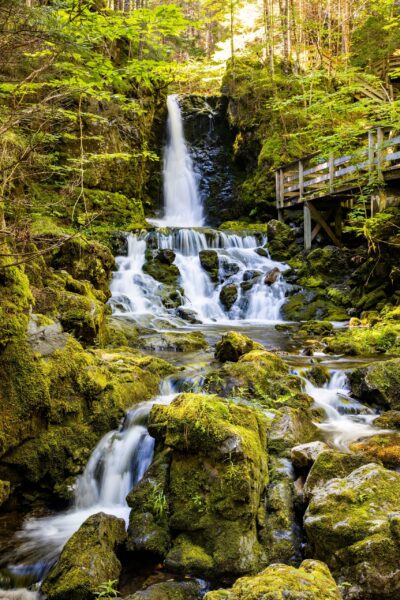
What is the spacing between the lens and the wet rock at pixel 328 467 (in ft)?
12.1

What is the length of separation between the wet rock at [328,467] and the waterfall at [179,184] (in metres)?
17.7

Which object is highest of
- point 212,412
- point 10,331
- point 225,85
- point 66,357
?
point 225,85

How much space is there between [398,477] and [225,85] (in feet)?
81.0

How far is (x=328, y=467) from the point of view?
3.76 m

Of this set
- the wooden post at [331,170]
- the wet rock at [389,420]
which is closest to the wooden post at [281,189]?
the wooden post at [331,170]

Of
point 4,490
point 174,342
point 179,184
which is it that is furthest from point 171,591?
point 179,184

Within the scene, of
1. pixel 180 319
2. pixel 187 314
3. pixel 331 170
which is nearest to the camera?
pixel 180 319

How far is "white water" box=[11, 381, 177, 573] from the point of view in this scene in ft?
12.7

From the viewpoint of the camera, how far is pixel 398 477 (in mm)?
3465

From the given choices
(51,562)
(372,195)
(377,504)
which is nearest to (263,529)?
(377,504)

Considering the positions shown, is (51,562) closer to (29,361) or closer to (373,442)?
(29,361)

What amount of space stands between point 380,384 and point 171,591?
417 centimetres

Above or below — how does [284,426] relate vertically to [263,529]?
above

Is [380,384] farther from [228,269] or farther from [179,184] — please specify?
[179,184]
